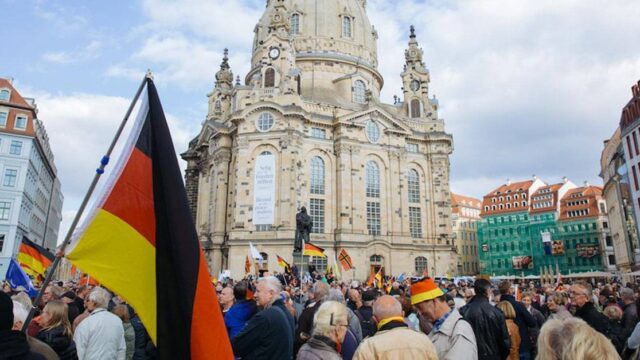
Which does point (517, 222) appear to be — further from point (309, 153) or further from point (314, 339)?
point (314, 339)

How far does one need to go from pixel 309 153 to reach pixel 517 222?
50369mm

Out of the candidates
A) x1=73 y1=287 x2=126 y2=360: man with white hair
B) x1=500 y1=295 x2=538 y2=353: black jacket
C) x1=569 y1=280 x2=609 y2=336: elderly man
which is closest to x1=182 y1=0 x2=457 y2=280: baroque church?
x1=500 y1=295 x2=538 y2=353: black jacket

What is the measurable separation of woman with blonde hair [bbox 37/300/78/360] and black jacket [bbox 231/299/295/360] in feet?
6.39

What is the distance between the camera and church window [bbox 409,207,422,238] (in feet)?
149

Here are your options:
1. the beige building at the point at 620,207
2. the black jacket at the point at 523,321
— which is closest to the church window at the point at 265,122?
the beige building at the point at 620,207

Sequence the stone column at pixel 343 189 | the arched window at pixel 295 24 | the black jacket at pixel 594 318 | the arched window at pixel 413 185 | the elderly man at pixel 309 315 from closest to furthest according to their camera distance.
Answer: the elderly man at pixel 309 315 < the black jacket at pixel 594 318 < the stone column at pixel 343 189 < the arched window at pixel 413 185 < the arched window at pixel 295 24

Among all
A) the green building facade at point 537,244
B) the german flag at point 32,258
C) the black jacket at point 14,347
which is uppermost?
the green building facade at point 537,244

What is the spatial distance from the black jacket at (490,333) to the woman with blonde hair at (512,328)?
3.15 feet

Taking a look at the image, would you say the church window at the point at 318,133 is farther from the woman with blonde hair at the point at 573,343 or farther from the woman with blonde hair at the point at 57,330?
the woman with blonde hair at the point at 573,343

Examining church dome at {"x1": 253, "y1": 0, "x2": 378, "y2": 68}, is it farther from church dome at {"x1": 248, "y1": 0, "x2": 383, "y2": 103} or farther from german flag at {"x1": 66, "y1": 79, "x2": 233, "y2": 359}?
german flag at {"x1": 66, "y1": 79, "x2": 233, "y2": 359}

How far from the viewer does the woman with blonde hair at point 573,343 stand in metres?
2.63

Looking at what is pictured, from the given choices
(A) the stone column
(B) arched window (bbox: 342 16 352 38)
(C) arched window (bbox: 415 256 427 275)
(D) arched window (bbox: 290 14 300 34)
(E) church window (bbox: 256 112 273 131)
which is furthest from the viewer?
(B) arched window (bbox: 342 16 352 38)

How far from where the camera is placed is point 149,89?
385 cm

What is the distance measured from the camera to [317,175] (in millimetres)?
42125
